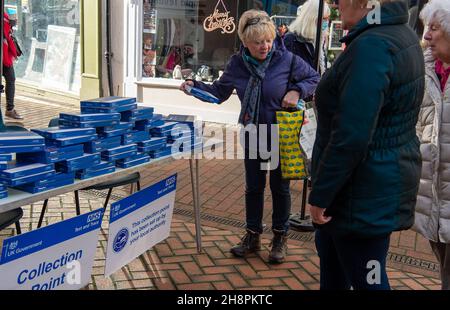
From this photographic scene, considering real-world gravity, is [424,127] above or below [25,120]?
above

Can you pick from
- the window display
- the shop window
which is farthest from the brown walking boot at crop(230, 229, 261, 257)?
the shop window

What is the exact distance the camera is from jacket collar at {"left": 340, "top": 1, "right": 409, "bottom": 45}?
189 centimetres

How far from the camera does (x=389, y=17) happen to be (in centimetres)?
189

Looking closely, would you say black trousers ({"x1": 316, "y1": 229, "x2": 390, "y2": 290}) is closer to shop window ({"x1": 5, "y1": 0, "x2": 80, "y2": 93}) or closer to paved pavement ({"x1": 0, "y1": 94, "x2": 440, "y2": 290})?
paved pavement ({"x1": 0, "y1": 94, "x2": 440, "y2": 290})

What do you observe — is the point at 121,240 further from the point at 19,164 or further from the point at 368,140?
the point at 368,140

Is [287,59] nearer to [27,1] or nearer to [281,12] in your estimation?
[281,12]

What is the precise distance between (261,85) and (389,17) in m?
1.54

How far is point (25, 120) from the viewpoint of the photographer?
8164 mm

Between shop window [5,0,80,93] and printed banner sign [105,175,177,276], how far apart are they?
7.26 m

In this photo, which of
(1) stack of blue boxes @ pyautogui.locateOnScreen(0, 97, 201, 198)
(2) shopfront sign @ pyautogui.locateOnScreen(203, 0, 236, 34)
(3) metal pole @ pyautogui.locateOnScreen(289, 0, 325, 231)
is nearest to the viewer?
(1) stack of blue boxes @ pyautogui.locateOnScreen(0, 97, 201, 198)

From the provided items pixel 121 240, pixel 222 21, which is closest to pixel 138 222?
pixel 121 240

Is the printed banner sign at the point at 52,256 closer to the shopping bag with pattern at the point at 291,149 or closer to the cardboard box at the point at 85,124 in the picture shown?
the cardboard box at the point at 85,124

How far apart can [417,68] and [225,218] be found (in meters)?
2.93

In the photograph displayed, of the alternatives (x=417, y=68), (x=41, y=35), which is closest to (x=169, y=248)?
(x=417, y=68)
